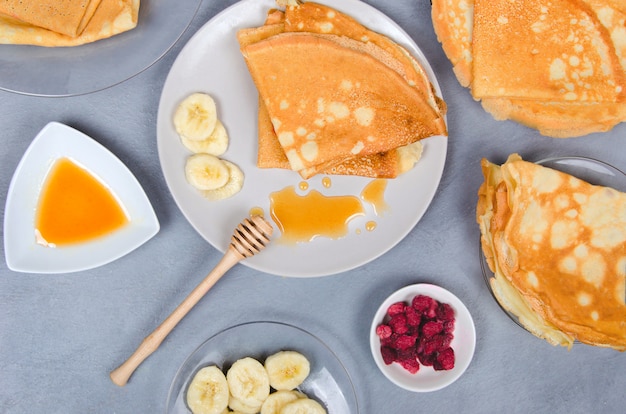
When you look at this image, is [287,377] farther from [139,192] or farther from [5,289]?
[5,289]

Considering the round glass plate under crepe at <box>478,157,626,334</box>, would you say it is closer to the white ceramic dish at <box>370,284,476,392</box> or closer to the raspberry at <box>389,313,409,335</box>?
the white ceramic dish at <box>370,284,476,392</box>

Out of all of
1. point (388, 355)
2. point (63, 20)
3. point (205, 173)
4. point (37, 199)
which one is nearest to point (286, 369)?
point (388, 355)

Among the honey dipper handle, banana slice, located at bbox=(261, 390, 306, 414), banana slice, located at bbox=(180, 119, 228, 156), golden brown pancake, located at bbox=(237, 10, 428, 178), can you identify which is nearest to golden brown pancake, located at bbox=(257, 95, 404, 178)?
golden brown pancake, located at bbox=(237, 10, 428, 178)

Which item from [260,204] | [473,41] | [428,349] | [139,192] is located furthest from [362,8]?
[428,349]

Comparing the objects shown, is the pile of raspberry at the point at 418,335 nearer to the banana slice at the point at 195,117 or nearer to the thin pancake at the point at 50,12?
the banana slice at the point at 195,117

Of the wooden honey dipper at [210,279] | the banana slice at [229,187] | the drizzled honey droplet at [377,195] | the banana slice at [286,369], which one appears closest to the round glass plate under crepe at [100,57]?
the banana slice at [229,187]
